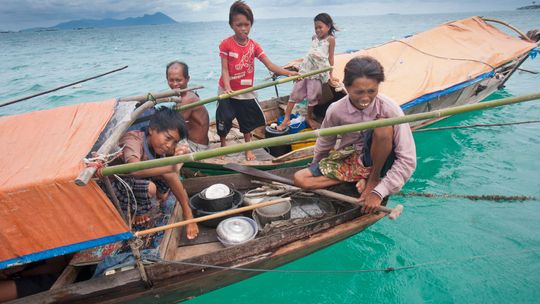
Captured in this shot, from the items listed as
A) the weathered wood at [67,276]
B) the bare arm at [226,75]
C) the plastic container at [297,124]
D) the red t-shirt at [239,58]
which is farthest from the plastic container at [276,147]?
the weathered wood at [67,276]

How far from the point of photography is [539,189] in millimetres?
5418

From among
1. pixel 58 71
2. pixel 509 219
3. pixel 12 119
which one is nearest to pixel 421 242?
pixel 509 219

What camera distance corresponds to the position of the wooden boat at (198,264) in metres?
2.51

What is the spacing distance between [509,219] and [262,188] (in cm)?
397

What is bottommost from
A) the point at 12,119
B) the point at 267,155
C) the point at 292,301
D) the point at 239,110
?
the point at 292,301

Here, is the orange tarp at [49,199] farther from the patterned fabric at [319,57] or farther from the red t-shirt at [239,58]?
the patterned fabric at [319,57]

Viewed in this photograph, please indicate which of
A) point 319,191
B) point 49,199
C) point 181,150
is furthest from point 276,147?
point 49,199

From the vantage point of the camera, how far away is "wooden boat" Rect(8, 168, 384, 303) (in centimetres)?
251

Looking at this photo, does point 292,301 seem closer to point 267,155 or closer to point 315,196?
point 315,196

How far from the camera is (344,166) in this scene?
11.1 feet

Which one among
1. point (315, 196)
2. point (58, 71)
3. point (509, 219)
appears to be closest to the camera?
point (315, 196)

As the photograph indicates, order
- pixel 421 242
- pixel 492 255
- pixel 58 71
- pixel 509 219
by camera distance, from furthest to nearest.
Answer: pixel 58 71 → pixel 509 219 → pixel 421 242 → pixel 492 255

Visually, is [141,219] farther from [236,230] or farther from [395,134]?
[395,134]

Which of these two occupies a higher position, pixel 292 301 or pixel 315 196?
pixel 315 196
